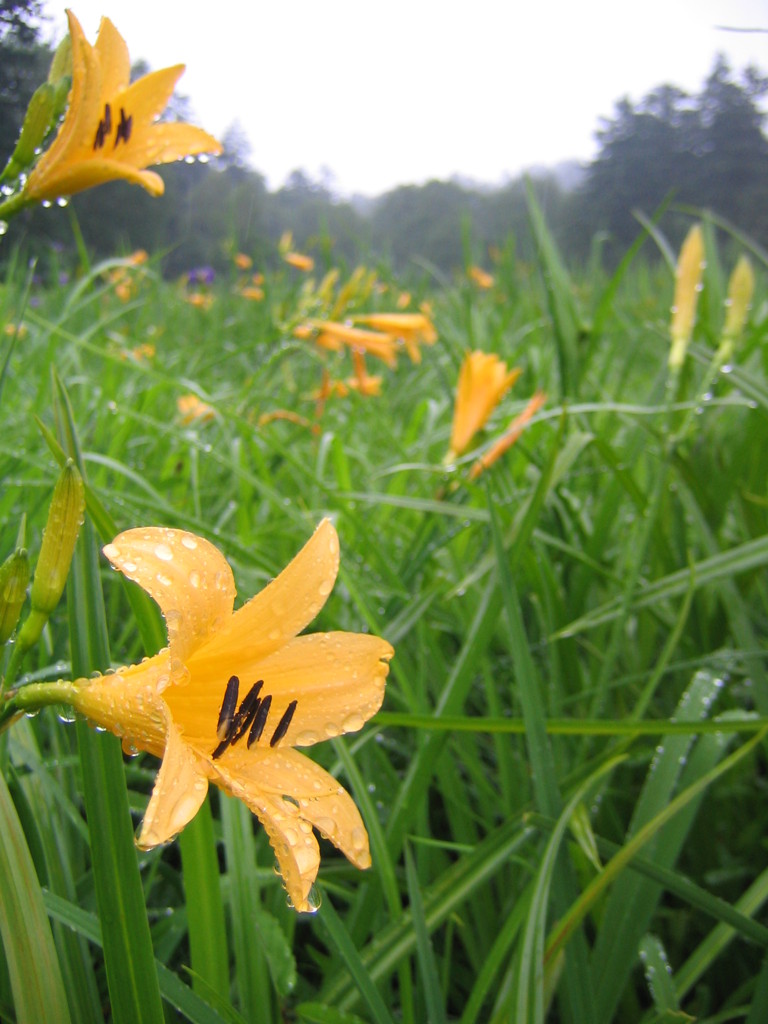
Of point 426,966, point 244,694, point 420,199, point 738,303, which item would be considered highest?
point 420,199

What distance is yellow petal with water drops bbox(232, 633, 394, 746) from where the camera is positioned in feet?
1.70

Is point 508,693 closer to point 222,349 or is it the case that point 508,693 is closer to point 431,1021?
point 431,1021

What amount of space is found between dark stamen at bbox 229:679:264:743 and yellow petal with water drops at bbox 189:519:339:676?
0.16 feet

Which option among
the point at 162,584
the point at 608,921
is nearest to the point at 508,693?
the point at 608,921

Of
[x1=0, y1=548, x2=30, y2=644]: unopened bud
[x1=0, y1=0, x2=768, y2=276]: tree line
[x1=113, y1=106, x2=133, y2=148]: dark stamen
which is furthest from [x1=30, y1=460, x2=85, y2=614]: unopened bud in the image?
[x1=0, y1=0, x2=768, y2=276]: tree line

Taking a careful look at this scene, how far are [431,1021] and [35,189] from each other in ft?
2.82

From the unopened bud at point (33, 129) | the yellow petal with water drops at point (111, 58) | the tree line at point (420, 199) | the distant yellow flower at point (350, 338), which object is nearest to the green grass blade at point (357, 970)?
the unopened bud at point (33, 129)

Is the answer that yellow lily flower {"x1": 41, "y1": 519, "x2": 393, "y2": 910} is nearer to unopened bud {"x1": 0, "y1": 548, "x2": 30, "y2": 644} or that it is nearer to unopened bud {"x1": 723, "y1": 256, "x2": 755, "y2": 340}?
unopened bud {"x1": 0, "y1": 548, "x2": 30, "y2": 644}

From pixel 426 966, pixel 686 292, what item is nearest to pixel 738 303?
pixel 686 292

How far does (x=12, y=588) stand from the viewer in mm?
466

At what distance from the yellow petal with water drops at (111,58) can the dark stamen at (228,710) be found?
26.5 inches

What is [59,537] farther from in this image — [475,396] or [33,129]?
[475,396]

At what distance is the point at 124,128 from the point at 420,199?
14.4 ft

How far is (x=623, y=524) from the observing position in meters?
1.63
